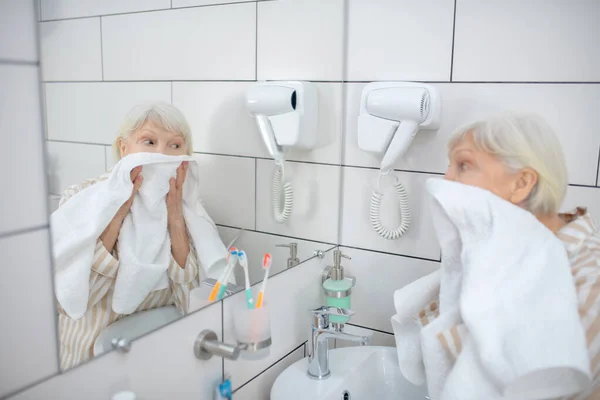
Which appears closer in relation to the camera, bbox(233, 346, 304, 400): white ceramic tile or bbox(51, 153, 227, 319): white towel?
bbox(51, 153, 227, 319): white towel

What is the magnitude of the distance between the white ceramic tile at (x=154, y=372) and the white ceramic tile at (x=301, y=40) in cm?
61

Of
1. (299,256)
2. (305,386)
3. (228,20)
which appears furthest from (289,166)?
(305,386)

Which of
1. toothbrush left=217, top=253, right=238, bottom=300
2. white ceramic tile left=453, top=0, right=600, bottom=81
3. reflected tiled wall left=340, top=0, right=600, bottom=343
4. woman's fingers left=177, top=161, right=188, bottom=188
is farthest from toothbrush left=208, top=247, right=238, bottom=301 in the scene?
white ceramic tile left=453, top=0, right=600, bottom=81

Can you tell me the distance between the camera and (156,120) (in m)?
0.92

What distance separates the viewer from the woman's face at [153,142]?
33.9 inches

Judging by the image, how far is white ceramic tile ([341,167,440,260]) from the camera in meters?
1.33

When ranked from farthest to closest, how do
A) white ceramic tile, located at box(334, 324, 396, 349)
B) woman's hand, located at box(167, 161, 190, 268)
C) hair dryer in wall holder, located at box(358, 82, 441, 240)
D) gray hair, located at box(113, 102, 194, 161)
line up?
white ceramic tile, located at box(334, 324, 396, 349) < hair dryer in wall holder, located at box(358, 82, 441, 240) < woman's hand, located at box(167, 161, 190, 268) < gray hair, located at box(113, 102, 194, 161)

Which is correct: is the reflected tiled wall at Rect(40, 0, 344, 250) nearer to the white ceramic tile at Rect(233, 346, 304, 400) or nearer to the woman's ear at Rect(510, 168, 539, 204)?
the white ceramic tile at Rect(233, 346, 304, 400)

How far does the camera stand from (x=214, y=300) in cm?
104

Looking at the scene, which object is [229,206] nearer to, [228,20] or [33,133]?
[228,20]

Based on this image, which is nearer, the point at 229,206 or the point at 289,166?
the point at 229,206

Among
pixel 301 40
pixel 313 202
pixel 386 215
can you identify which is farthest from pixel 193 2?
pixel 386 215

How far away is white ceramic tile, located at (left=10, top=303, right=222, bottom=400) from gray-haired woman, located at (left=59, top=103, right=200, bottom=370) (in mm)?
28

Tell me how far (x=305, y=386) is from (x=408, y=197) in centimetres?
54
